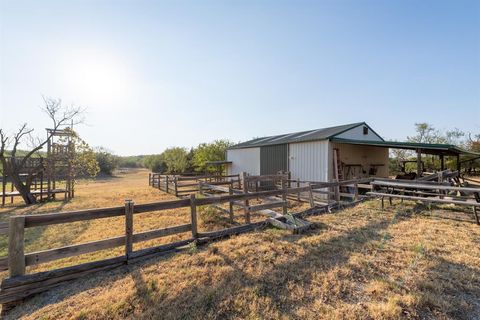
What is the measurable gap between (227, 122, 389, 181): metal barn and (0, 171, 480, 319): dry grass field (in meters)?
6.26

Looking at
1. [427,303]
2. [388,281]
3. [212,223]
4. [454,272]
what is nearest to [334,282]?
[388,281]

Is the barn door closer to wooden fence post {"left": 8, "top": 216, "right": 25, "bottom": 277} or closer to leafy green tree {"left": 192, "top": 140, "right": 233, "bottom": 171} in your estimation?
leafy green tree {"left": 192, "top": 140, "right": 233, "bottom": 171}

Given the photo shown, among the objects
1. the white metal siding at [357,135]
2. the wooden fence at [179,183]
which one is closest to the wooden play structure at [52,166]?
the wooden fence at [179,183]

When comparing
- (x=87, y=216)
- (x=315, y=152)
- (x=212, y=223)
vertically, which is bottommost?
(x=212, y=223)

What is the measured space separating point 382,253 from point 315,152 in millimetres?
8067

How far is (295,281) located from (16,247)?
3882 mm

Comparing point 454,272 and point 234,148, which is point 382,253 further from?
point 234,148

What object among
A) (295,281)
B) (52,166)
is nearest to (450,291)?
(295,281)

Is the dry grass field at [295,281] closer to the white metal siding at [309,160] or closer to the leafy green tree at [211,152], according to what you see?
the white metal siding at [309,160]

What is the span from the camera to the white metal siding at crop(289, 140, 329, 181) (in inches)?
445

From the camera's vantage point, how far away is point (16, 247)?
3.11 metres

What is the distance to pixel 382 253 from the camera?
4109 millimetres

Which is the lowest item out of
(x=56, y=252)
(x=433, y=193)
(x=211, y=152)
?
(x=56, y=252)

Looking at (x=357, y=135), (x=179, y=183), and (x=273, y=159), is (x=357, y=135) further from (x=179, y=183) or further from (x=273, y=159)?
(x=179, y=183)
